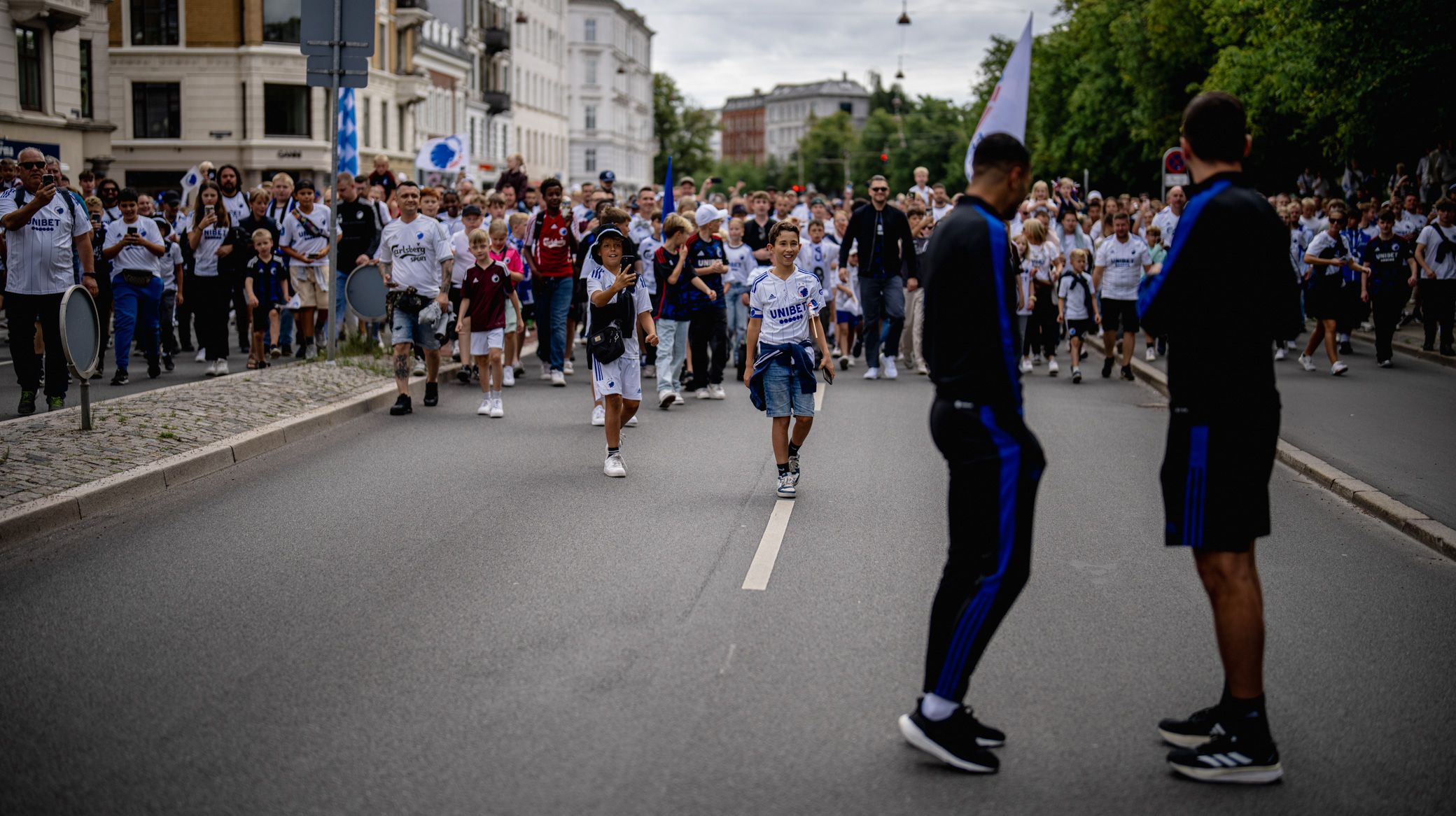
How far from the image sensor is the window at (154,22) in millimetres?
48688

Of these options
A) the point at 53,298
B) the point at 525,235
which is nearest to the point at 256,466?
the point at 53,298

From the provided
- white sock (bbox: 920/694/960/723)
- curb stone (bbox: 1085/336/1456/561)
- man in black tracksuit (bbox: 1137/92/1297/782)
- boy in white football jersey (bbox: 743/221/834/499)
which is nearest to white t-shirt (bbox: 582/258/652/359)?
boy in white football jersey (bbox: 743/221/834/499)

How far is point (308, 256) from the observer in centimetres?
1719

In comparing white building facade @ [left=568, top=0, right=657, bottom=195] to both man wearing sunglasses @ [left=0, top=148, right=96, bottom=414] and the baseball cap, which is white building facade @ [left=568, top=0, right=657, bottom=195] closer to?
the baseball cap

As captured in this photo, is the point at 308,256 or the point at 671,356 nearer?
the point at 671,356

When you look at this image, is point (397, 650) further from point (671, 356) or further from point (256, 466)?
point (671, 356)

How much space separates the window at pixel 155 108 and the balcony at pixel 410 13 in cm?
1113

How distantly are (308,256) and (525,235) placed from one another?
8.42 ft

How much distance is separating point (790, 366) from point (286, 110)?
4397cm

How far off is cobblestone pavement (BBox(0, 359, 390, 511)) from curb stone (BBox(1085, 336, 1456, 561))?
7.03 meters

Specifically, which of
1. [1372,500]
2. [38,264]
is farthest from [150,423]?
[1372,500]

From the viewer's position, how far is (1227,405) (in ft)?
15.0

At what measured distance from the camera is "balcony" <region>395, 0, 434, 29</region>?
2270 inches

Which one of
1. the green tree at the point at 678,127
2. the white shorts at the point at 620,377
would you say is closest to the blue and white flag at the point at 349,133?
the white shorts at the point at 620,377
